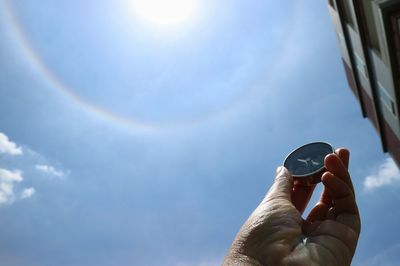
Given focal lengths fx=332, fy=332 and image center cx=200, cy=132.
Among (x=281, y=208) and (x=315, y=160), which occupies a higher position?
(x=315, y=160)

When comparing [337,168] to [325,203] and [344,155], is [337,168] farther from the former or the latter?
[325,203]

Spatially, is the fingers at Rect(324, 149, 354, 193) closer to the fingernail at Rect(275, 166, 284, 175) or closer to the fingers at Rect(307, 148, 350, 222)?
the fingers at Rect(307, 148, 350, 222)

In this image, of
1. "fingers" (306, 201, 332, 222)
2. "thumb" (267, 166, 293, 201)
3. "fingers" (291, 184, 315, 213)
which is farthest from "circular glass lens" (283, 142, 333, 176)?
"fingers" (306, 201, 332, 222)

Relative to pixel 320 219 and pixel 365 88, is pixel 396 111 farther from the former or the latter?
pixel 320 219

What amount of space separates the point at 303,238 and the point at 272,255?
20.0 inches

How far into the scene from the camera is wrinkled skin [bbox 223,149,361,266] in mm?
3344

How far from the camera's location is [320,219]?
4031 mm

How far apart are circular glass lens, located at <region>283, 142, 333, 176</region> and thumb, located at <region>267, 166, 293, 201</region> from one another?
0.33 meters

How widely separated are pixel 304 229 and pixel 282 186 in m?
0.57

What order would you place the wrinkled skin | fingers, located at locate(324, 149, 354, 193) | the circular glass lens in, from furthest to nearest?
the circular glass lens → fingers, located at locate(324, 149, 354, 193) → the wrinkled skin

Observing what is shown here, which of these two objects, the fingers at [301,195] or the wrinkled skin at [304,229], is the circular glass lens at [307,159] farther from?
the wrinkled skin at [304,229]

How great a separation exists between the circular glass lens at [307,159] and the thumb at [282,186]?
1.10ft

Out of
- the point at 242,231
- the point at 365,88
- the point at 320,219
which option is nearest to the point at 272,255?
the point at 242,231

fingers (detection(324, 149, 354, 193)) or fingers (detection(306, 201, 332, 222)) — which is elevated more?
fingers (detection(324, 149, 354, 193))
